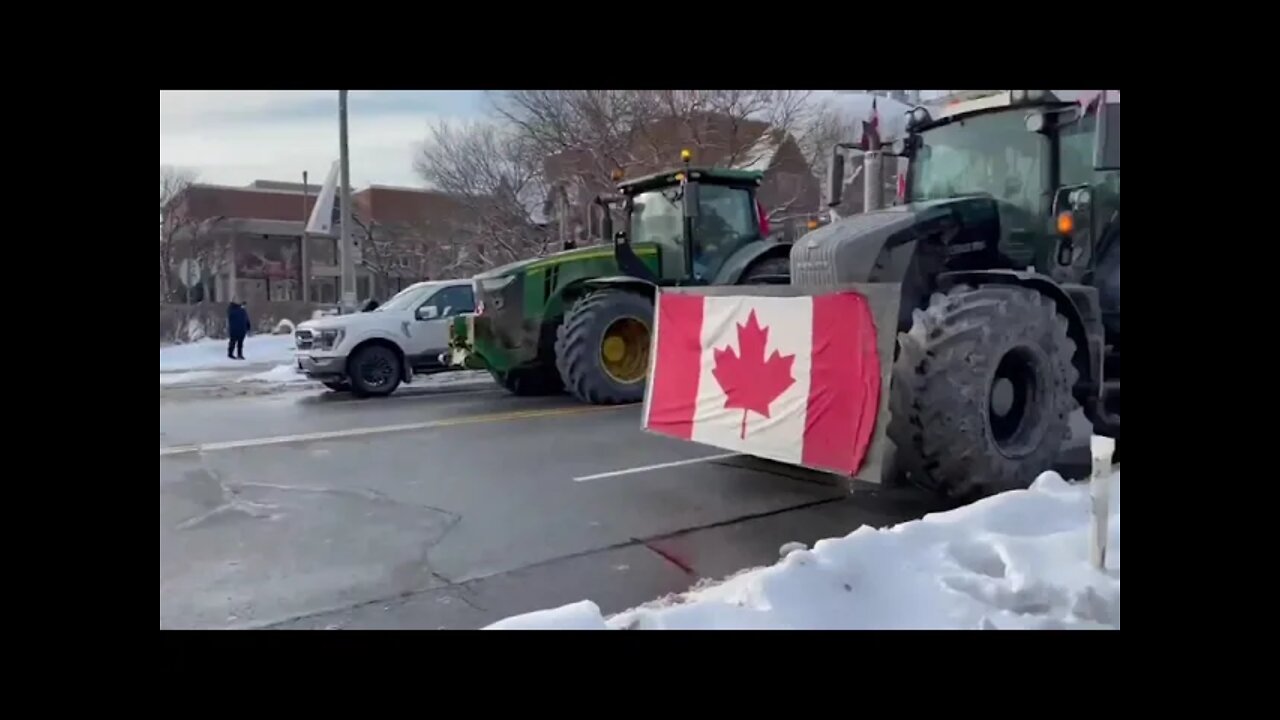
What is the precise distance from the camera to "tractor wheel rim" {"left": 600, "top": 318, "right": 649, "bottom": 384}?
33.0 ft

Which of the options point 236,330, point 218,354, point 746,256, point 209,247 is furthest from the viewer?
point 209,247

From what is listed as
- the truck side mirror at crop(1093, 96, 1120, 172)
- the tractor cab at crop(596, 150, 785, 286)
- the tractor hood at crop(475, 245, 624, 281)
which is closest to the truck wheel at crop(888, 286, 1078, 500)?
the truck side mirror at crop(1093, 96, 1120, 172)

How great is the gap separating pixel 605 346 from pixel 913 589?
6.75 m

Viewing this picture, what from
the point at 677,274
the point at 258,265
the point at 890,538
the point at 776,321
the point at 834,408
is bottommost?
the point at 890,538

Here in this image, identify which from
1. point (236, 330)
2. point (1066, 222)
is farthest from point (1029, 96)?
point (236, 330)

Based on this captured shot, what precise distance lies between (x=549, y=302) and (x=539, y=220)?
13.9 meters

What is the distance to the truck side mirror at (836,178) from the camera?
284 inches

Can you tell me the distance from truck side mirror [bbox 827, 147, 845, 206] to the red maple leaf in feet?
7.54

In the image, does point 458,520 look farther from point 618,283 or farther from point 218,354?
point 218,354

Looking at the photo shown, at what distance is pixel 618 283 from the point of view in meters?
10.1

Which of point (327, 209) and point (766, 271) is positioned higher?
point (327, 209)
